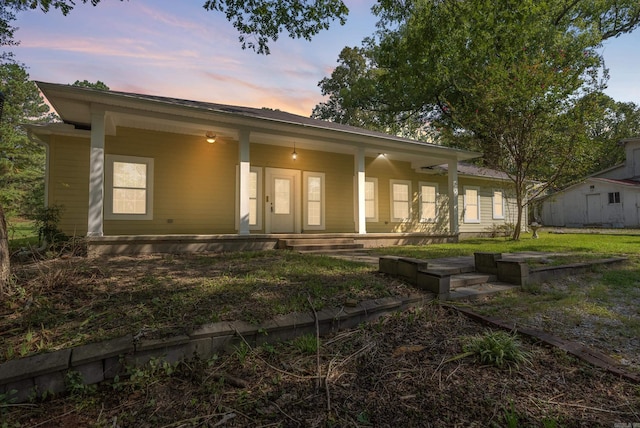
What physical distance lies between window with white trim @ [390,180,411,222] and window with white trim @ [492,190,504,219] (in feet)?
17.2

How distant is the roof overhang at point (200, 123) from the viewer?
6129 mm

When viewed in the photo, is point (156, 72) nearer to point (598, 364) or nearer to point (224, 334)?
point (224, 334)

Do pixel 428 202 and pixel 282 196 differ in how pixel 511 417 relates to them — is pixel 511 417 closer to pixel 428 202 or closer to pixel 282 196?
pixel 282 196

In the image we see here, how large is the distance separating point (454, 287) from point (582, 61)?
453 inches

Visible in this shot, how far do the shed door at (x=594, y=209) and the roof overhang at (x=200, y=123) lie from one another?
16999 millimetres

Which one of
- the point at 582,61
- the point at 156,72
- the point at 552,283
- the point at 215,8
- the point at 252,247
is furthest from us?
the point at 582,61

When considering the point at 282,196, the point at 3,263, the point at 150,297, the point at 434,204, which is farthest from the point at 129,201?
the point at 434,204

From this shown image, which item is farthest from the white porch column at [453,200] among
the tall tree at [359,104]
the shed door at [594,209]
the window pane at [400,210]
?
the shed door at [594,209]

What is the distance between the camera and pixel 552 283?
452 cm

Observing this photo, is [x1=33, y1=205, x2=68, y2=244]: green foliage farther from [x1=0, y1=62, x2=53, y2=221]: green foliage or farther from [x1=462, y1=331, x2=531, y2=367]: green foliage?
[x1=0, y1=62, x2=53, y2=221]: green foliage

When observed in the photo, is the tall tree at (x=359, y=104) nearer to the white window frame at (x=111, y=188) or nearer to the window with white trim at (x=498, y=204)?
the window with white trim at (x=498, y=204)

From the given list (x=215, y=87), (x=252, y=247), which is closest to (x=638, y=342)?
(x=252, y=247)

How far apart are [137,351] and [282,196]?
786 centimetres

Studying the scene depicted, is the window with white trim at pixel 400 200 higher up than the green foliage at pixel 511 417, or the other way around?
the window with white trim at pixel 400 200
